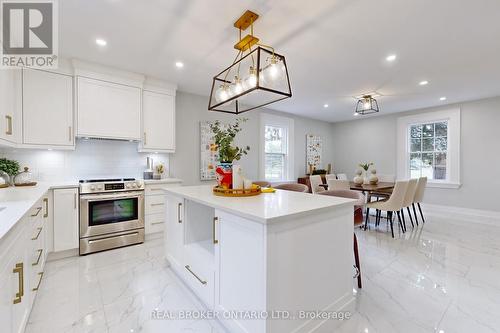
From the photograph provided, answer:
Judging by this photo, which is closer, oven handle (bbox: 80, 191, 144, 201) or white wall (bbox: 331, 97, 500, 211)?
oven handle (bbox: 80, 191, 144, 201)

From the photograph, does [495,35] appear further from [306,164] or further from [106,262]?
[106,262]

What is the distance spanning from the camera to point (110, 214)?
3057 mm

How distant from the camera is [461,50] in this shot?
2.70m

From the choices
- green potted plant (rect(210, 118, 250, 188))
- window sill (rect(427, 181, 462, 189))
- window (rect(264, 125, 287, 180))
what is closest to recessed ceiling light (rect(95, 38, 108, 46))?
green potted plant (rect(210, 118, 250, 188))

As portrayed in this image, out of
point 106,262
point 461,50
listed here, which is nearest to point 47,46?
point 106,262

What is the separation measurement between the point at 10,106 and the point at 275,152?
4867mm

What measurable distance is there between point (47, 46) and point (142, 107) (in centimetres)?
123

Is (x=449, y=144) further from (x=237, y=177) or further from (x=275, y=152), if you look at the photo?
(x=237, y=177)

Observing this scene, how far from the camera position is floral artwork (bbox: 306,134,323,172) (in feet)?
21.7

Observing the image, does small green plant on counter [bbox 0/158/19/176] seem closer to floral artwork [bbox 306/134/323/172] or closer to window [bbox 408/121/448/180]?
floral artwork [bbox 306/134/323/172]

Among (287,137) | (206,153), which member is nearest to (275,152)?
(287,137)

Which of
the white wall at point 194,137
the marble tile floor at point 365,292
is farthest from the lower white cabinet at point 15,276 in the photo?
the white wall at point 194,137

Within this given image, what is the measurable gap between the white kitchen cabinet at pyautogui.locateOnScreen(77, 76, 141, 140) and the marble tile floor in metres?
1.69

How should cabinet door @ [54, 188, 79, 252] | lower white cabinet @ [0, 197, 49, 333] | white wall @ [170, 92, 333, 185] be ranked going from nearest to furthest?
lower white cabinet @ [0, 197, 49, 333], cabinet door @ [54, 188, 79, 252], white wall @ [170, 92, 333, 185]
